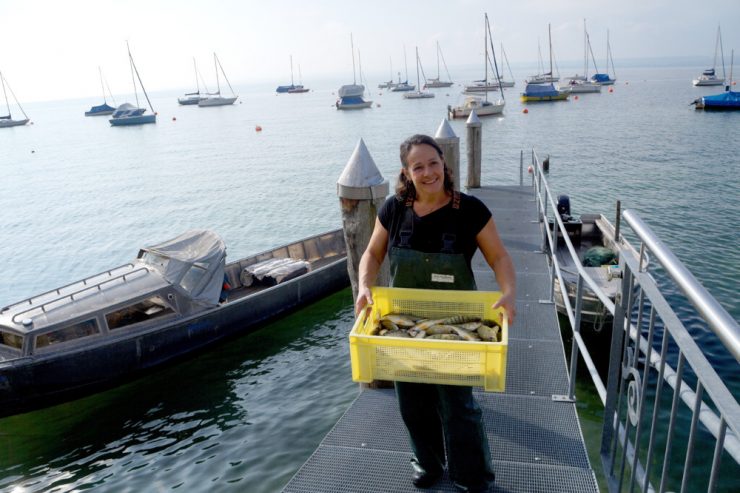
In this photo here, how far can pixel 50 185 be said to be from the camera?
1645 inches

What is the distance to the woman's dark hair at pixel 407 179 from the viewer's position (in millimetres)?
3619

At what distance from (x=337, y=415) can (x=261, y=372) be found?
9.62 ft

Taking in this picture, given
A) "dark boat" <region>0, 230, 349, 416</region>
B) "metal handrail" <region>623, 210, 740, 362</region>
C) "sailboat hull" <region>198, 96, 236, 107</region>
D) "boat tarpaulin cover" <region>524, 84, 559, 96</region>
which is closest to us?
"metal handrail" <region>623, 210, 740, 362</region>

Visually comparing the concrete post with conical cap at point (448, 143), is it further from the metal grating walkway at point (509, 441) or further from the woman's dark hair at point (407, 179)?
the woman's dark hair at point (407, 179)

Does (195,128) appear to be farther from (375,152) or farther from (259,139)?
(375,152)

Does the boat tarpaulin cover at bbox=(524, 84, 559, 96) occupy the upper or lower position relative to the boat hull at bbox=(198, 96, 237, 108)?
lower

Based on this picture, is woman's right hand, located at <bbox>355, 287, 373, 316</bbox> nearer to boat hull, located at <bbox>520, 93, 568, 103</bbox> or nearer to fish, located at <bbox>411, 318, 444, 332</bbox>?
fish, located at <bbox>411, 318, 444, 332</bbox>

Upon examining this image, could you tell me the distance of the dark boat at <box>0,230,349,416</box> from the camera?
35.9ft

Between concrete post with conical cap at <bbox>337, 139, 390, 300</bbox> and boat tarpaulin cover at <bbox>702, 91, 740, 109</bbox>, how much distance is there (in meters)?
66.1

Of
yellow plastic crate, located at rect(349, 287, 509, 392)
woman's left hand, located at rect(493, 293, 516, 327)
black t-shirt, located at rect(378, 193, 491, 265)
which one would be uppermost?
black t-shirt, located at rect(378, 193, 491, 265)

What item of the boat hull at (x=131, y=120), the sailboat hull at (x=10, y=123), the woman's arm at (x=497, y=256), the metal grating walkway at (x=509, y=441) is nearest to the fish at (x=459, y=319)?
the woman's arm at (x=497, y=256)

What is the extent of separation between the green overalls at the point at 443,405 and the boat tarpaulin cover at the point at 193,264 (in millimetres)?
10051

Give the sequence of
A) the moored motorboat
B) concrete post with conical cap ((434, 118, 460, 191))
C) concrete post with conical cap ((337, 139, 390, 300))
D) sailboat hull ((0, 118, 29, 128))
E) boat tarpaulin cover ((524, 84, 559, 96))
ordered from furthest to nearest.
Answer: sailboat hull ((0, 118, 29, 128)) → boat tarpaulin cover ((524, 84, 559, 96)) → concrete post with conical cap ((434, 118, 460, 191)) → the moored motorboat → concrete post with conical cap ((337, 139, 390, 300))

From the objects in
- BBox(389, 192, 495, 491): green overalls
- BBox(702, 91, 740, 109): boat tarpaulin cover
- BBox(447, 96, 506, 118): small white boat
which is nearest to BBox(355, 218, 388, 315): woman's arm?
BBox(389, 192, 495, 491): green overalls
